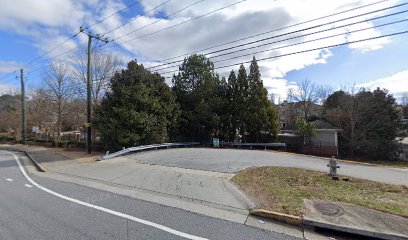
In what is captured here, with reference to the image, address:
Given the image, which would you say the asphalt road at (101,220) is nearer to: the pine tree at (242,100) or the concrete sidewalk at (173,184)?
the concrete sidewalk at (173,184)

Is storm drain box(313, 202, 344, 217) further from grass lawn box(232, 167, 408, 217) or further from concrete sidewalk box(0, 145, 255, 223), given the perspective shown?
concrete sidewalk box(0, 145, 255, 223)

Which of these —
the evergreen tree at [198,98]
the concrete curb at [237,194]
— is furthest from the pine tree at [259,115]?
the concrete curb at [237,194]

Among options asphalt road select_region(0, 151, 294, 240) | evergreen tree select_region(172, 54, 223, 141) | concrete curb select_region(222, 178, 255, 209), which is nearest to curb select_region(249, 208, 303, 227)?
concrete curb select_region(222, 178, 255, 209)

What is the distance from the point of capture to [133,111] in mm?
18328

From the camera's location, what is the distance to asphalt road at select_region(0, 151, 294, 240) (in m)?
4.84

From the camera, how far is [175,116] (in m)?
22.5

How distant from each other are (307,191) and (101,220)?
5.32m

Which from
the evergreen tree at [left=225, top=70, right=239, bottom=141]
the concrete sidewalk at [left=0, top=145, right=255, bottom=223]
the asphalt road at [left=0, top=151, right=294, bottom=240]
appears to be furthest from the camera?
the evergreen tree at [left=225, top=70, right=239, bottom=141]

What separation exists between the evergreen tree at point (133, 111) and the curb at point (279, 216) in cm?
1387

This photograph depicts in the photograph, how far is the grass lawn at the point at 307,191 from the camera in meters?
6.06

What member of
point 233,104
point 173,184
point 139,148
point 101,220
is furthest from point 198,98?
point 101,220

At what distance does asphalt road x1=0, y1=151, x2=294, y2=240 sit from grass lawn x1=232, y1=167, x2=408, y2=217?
162cm

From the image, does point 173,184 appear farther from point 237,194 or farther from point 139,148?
point 139,148

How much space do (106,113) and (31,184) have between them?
32.5ft
